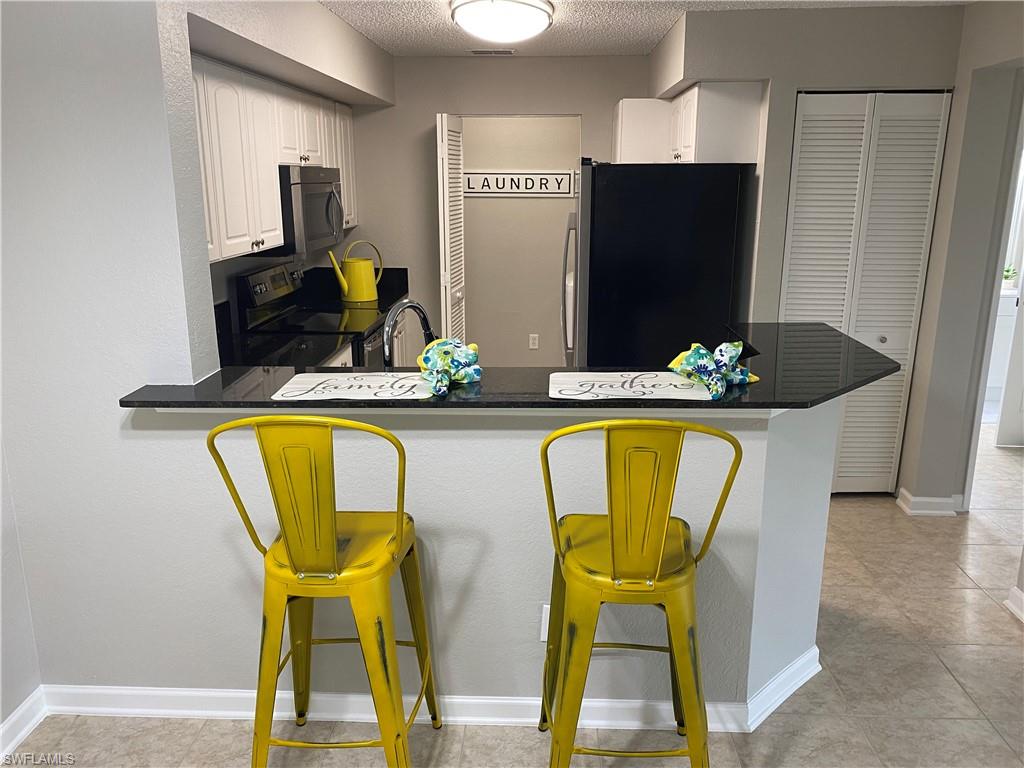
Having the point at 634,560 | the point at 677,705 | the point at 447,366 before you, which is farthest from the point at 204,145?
the point at 677,705

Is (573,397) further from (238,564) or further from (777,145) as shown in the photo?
(777,145)

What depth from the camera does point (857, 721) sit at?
2242 mm

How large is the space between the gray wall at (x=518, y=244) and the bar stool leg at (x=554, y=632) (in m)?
3.64

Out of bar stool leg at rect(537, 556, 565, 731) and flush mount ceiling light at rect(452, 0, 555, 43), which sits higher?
flush mount ceiling light at rect(452, 0, 555, 43)

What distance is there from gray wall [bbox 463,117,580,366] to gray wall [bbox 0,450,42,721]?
146 inches

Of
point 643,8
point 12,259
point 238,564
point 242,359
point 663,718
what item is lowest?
point 663,718

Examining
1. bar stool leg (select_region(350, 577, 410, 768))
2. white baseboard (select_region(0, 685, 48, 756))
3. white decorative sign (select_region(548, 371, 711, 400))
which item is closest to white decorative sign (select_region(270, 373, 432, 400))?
white decorative sign (select_region(548, 371, 711, 400))

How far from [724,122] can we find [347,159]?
230 cm

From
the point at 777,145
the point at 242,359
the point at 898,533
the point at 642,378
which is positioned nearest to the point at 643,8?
the point at 777,145

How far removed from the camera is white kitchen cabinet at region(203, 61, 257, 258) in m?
2.77

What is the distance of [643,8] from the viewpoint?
3.32 meters

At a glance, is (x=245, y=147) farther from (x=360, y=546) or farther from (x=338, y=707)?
(x=338, y=707)

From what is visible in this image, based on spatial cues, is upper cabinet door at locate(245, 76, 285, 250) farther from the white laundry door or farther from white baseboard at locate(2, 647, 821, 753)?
white baseboard at locate(2, 647, 821, 753)

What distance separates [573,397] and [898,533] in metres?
2.29
